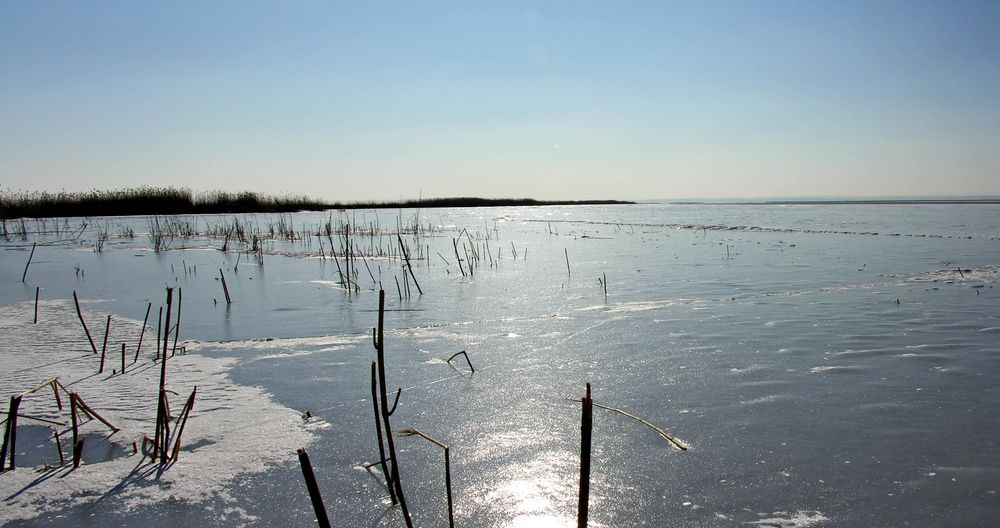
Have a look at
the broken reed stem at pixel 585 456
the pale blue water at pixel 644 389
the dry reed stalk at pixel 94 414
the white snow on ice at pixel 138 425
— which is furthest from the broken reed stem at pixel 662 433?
the dry reed stalk at pixel 94 414

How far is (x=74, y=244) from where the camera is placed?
14.1 metres

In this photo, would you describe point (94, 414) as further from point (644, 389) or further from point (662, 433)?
point (644, 389)

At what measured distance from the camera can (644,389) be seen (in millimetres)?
3111

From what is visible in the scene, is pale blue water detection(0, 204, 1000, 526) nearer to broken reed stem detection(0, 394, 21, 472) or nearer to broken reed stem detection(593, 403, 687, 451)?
broken reed stem detection(593, 403, 687, 451)

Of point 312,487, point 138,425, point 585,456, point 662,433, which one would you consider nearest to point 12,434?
point 138,425

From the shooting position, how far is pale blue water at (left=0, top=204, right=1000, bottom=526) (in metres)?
1.97

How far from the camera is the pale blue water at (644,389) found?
6.45ft

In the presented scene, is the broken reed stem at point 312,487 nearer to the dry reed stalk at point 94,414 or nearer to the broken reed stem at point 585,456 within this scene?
the broken reed stem at point 585,456

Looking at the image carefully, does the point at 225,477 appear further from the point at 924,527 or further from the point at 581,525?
the point at 924,527

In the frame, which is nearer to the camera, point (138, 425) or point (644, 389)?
point (138, 425)

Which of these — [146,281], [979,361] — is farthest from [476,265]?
[979,361]

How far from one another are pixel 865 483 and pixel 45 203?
36.7 m

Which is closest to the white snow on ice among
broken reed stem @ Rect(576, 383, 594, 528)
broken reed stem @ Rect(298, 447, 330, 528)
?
broken reed stem @ Rect(298, 447, 330, 528)

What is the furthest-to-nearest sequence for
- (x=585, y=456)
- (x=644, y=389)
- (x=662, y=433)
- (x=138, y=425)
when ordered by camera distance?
(x=644, y=389) → (x=138, y=425) → (x=662, y=433) → (x=585, y=456)
